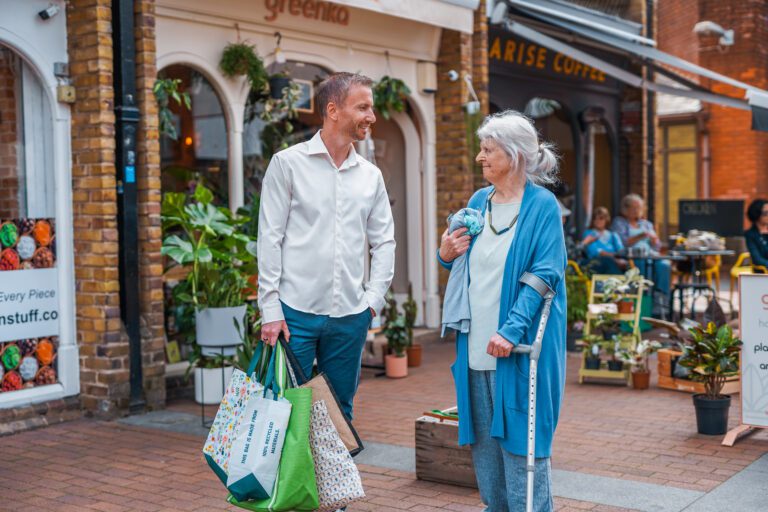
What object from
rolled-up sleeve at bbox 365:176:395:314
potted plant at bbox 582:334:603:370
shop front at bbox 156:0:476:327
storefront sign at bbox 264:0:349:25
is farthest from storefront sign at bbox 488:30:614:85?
rolled-up sleeve at bbox 365:176:395:314

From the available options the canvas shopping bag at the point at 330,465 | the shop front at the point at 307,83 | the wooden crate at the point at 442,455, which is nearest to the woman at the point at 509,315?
the canvas shopping bag at the point at 330,465

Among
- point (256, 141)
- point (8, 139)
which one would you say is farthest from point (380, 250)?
point (256, 141)

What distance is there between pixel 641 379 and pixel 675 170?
50.7 feet

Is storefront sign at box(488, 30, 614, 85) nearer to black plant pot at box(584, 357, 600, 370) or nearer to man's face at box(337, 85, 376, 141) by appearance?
black plant pot at box(584, 357, 600, 370)

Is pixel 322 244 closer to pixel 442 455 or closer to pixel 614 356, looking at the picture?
pixel 442 455

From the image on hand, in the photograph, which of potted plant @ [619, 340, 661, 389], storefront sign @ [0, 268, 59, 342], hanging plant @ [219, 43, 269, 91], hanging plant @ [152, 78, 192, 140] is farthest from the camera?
hanging plant @ [219, 43, 269, 91]

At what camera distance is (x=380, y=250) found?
13.9 feet

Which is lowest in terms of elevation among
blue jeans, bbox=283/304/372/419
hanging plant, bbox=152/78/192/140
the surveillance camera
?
blue jeans, bbox=283/304/372/419

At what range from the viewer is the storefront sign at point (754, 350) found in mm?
5820

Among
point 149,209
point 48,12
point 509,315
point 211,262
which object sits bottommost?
point 509,315

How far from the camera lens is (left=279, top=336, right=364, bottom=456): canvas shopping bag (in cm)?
382

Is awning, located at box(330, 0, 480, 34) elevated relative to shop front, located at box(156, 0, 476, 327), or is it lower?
elevated

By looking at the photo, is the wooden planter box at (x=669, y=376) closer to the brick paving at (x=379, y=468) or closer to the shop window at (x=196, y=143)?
the brick paving at (x=379, y=468)

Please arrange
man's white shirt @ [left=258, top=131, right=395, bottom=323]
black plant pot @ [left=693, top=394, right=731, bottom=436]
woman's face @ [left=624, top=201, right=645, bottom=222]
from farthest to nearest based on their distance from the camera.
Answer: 1. woman's face @ [left=624, top=201, right=645, bottom=222]
2. black plant pot @ [left=693, top=394, right=731, bottom=436]
3. man's white shirt @ [left=258, top=131, right=395, bottom=323]
